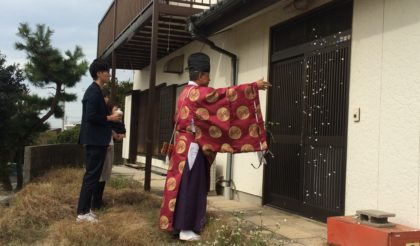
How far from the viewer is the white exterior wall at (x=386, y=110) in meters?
4.44

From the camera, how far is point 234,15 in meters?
7.12

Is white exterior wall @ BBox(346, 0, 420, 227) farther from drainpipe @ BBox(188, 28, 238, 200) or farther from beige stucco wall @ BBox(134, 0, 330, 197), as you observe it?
drainpipe @ BBox(188, 28, 238, 200)

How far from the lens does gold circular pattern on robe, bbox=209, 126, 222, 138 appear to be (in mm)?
4797

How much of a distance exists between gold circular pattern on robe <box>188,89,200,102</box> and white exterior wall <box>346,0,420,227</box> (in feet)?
5.47

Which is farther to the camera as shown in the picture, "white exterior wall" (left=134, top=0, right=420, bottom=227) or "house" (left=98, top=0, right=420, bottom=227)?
"house" (left=98, top=0, right=420, bottom=227)

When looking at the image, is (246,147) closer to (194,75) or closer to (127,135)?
(194,75)

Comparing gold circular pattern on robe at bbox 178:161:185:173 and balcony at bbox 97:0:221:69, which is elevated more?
balcony at bbox 97:0:221:69

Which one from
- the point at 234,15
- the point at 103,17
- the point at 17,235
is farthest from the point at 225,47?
the point at 103,17

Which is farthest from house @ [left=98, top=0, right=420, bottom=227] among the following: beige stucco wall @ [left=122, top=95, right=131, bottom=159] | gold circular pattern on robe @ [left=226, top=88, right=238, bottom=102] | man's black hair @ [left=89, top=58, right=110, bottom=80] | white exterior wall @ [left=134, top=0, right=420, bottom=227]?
beige stucco wall @ [left=122, top=95, right=131, bottom=159]

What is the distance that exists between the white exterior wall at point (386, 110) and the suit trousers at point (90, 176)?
106 inches

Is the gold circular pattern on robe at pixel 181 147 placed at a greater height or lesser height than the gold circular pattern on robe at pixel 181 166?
greater

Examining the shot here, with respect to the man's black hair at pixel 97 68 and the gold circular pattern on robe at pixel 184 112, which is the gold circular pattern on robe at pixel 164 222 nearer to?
the gold circular pattern on robe at pixel 184 112

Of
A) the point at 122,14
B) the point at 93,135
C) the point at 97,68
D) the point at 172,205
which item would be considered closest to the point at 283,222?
the point at 172,205

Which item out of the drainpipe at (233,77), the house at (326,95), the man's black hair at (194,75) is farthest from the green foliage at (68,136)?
the man's black hair at (194,75)
